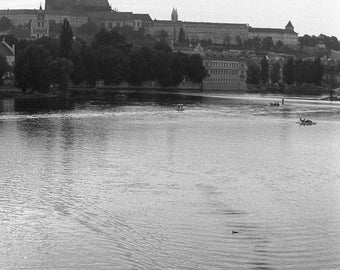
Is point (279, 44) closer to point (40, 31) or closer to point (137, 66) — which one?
point (40, 31)

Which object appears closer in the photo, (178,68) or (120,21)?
(178,68)

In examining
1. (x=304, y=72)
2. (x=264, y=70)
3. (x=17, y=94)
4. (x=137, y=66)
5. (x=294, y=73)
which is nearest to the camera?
(x=17, y=94)

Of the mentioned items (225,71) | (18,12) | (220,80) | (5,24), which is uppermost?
(18,12)

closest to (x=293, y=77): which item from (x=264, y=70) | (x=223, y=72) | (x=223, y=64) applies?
(x=264, y=70)

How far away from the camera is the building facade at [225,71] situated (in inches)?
4601

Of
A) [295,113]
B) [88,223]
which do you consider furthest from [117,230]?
[295,113]

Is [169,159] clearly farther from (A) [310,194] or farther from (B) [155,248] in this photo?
(B) [155,248]

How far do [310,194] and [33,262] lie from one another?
833 cm

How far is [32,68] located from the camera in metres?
60.9

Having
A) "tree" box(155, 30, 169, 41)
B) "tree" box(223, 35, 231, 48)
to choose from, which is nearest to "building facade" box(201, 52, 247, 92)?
"tree" box(155, 30, 169, 41)

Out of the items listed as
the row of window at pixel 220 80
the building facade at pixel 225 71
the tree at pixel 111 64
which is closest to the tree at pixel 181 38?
the building facade at pixel 225 71

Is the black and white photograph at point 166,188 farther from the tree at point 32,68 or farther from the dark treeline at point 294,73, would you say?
the dark treeline at point 294,73

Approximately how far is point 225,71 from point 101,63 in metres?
36.9

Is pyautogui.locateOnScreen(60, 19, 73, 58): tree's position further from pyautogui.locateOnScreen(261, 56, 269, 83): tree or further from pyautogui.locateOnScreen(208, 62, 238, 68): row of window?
pyautogui.locateOnScreen(261, 56, 269, 83): tree
